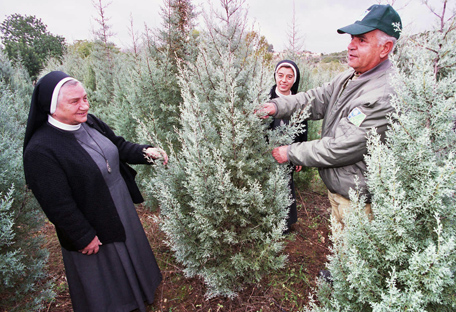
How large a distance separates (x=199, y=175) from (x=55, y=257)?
3422 millimetres

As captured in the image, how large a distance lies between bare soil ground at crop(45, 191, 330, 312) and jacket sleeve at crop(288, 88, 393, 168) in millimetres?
1422

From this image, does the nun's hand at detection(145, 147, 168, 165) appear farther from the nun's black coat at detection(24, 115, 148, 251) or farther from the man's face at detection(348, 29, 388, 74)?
the man's face at detection(348, 29, 388, 74)

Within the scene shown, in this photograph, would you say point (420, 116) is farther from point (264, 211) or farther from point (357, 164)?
point (264, 211)

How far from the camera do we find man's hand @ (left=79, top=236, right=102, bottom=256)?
6.86ft

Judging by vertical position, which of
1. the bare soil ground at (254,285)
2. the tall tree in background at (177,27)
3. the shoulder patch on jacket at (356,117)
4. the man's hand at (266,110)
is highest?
the tall tree in background at (177,27)

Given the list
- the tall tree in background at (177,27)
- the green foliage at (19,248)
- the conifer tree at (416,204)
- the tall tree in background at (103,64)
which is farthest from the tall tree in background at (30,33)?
the conifer tree at (416,204)

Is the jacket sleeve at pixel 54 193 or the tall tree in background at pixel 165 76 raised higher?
the tall tree in background at pixel 165 76

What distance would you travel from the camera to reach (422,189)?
1.38 m

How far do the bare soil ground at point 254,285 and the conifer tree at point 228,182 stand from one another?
244 millimetres

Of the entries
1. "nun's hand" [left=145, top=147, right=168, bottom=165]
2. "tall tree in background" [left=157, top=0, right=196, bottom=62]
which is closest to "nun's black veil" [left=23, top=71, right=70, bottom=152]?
"nun's hand" [left=145, top=147, right=168, bottom=165]

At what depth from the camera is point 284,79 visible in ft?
12.6

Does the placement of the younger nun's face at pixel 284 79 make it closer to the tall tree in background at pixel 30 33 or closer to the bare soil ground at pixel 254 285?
the bare soil ground at pixel 254 285

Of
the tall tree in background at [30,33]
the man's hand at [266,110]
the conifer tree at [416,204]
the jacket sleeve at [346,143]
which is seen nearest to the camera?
the conifer tree at [416,204]

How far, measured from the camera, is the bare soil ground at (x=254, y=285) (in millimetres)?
2574
